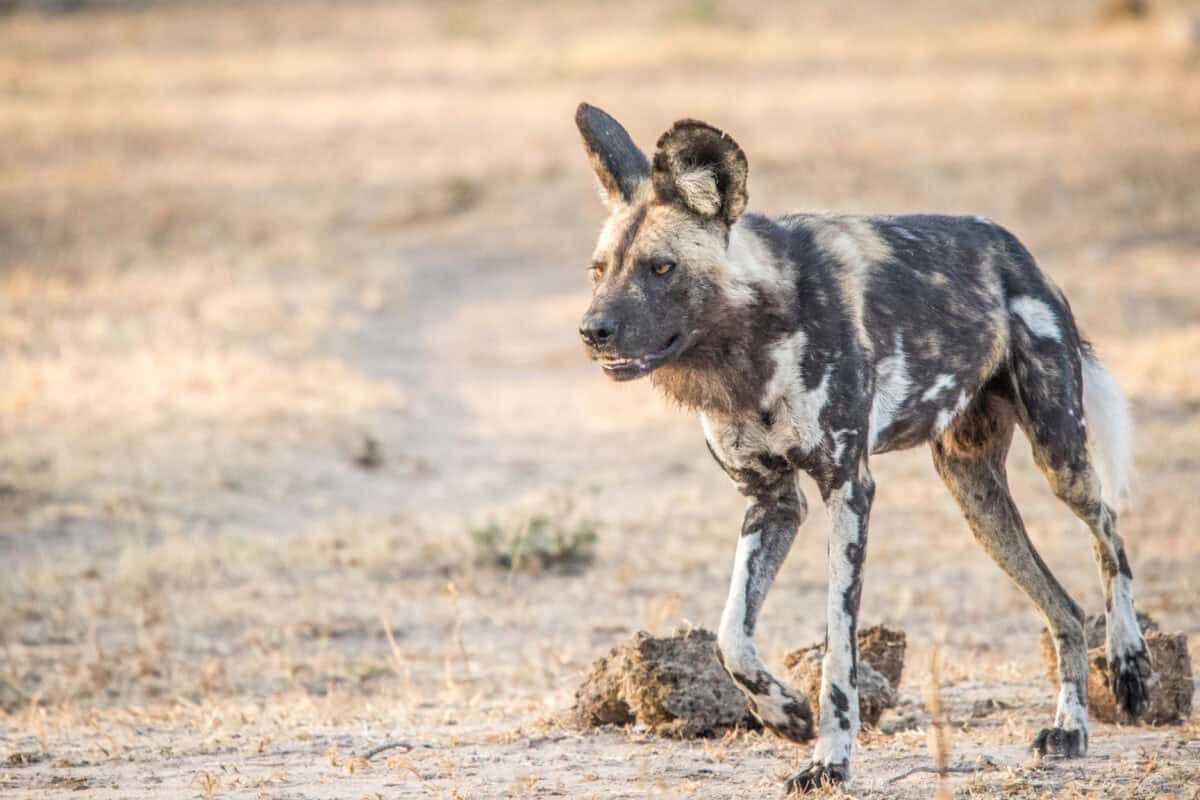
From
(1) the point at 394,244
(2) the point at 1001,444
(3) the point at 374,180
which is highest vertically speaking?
(3) the point at 374,180

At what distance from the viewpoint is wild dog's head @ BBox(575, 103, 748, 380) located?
402cm

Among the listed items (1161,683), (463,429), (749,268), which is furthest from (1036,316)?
(463,429)

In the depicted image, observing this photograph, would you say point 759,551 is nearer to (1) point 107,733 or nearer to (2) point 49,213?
(1) point 107,733

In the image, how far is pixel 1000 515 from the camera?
4.88m

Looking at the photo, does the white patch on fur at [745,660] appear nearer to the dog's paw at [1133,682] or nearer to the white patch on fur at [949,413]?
the white patch on fur at [949,413]

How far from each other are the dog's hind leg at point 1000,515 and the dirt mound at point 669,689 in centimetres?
91

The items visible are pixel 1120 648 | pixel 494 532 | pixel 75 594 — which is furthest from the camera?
Result: pixel 494 532

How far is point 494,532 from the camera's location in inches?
318

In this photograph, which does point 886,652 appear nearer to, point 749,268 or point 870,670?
point 870,670

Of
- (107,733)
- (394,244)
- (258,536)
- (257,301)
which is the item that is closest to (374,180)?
(394,244)

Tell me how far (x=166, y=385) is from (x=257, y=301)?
294 centimetres

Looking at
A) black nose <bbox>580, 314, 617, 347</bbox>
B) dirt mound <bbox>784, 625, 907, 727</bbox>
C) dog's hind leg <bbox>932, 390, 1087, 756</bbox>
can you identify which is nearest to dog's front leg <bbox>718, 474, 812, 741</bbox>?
dirt mound <bbox>784, 625, 907, 727</bbox>

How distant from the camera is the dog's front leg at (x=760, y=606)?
163 inches

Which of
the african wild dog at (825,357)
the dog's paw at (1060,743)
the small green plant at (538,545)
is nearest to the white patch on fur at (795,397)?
the african wild dog at (825,357)
